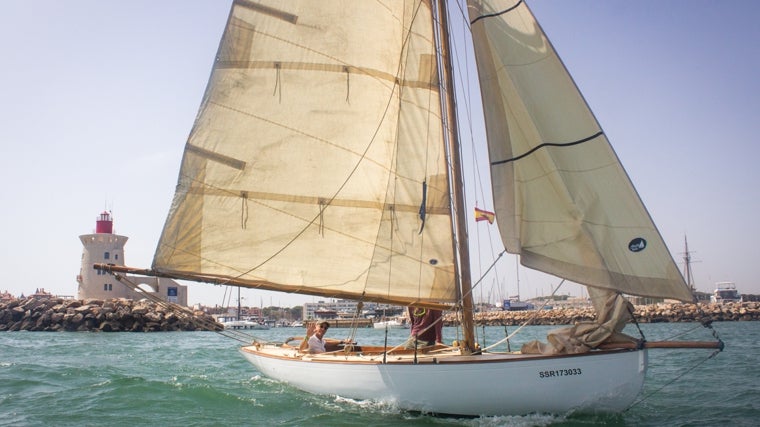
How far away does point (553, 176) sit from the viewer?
38.6 feet

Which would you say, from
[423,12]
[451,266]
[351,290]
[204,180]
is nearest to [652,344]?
[451,266]

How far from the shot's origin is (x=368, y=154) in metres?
15.5

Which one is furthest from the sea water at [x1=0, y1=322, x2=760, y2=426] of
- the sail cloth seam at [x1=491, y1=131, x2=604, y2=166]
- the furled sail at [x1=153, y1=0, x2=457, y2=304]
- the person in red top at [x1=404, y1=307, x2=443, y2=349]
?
the sail cloth seam at [x1=491, y1=131, x2=604, y2=166]

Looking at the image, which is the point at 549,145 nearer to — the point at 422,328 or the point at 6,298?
the point at 422,328

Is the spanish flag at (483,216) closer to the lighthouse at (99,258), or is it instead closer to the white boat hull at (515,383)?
→ the white boat hull at (515,383)

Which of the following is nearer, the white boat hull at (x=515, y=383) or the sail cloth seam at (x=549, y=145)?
the white boat hull at (x=515, y=383)

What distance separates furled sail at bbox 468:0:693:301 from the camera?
Result: 36.5 ft

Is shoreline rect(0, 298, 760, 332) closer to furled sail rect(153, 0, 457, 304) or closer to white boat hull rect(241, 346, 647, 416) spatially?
furled sail rect(153, 0, 457, 304)

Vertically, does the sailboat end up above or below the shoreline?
above

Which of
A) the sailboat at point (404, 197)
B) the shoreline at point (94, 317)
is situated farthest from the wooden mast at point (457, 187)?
the shoreline at point (94, 317)

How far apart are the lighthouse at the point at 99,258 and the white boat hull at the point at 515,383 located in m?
61.9

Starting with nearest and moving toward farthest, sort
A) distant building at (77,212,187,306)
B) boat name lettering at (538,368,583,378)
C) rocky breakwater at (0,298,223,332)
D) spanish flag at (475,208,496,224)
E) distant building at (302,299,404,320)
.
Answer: boat name lettering at (538,368,583,378) < spanish flag at (475,208,496,224) < rocky breakwater at (0,298,223,332) < distant building at (77,212,187,306) < distant building at (302,299,404,320)

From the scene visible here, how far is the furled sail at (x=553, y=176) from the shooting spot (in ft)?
36.5

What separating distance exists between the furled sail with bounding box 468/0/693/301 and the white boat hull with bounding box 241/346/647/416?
153 cm
